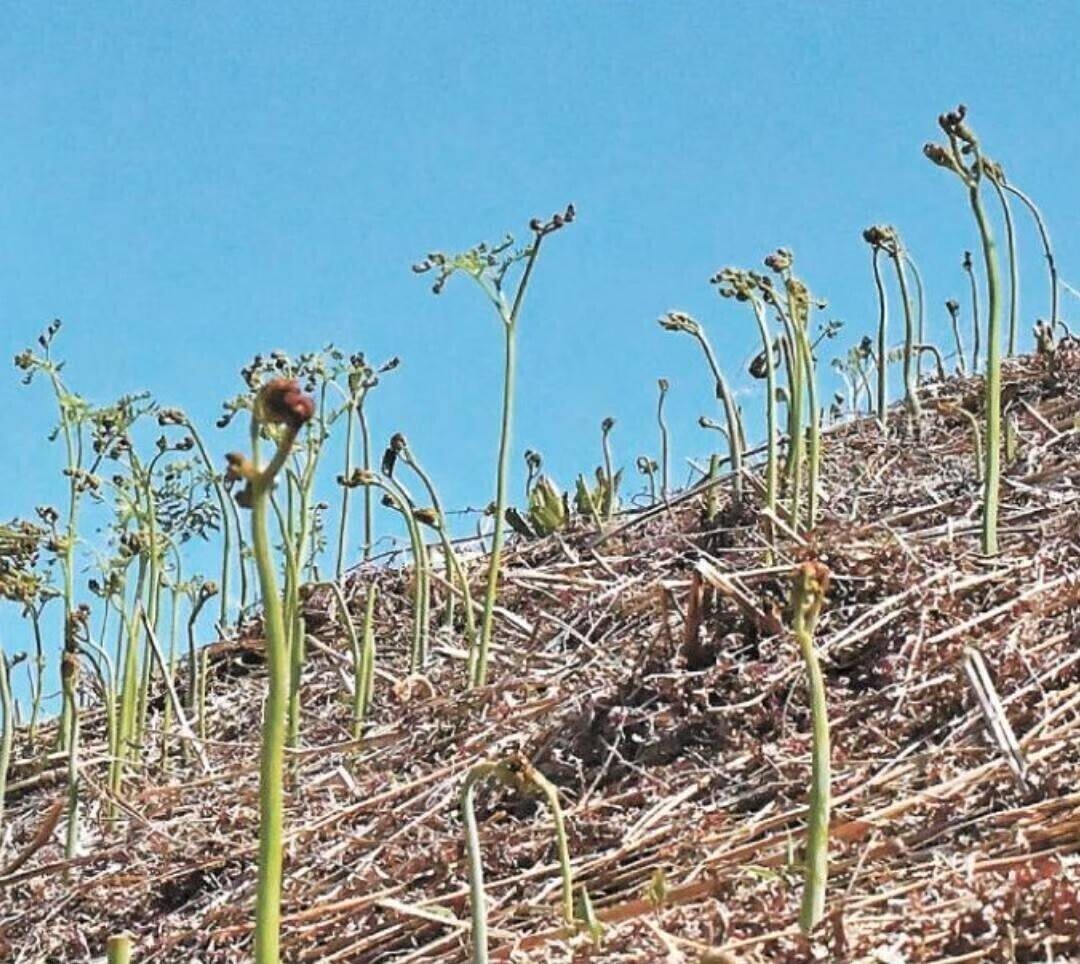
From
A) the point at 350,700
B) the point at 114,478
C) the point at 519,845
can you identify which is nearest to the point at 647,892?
the point at 519,845

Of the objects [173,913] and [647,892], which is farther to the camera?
[173,913]

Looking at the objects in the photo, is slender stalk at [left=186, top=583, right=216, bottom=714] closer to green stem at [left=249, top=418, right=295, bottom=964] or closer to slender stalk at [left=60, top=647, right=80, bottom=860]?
slender stalk at [left=60, top=647, right=80, bottom=860]

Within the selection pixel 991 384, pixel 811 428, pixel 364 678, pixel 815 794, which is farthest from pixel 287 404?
pixel 811 428

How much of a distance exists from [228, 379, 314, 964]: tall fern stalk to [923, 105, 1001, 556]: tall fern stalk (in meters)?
2.00

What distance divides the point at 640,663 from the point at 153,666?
3.17 m

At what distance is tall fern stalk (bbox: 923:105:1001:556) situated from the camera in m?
3.42

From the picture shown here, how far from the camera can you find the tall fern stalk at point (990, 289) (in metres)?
3.42

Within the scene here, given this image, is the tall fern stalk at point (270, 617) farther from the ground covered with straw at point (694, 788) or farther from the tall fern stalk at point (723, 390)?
the tall fern stalk at point (723, 390)

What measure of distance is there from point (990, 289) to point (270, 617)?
2336 mm

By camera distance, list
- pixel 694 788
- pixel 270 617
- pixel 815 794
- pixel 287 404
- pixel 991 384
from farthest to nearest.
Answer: pixel 991 384, pixel 694 788, pixel 815 794, pixel 270 617, pixel 287 404

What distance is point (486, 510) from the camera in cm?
615

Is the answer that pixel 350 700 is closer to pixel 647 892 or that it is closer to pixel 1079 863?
pixel 647 892

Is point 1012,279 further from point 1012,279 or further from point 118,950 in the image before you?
point 118,950

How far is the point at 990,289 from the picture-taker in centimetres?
357
